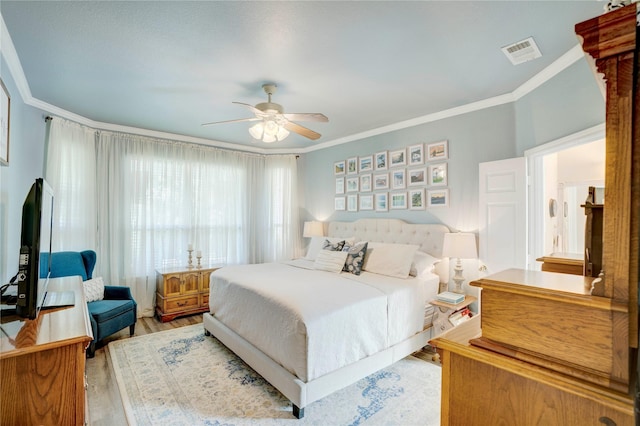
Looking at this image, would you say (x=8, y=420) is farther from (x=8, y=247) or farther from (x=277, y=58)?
(x=277, y=58)

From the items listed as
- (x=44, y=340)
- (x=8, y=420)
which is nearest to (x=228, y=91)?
(x=44, y=340)

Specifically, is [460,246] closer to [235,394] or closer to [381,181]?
[381,181]

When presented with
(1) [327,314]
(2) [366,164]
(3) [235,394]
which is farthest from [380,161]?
(3) [235,394]

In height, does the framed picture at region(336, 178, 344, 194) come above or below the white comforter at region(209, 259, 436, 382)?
above

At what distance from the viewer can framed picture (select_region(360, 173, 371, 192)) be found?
14.8ft

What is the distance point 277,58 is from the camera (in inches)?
91.7

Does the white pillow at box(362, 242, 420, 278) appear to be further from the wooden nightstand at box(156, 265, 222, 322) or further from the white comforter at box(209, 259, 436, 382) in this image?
Result: the wooden nightstand at box(156, 265, 222, 322)

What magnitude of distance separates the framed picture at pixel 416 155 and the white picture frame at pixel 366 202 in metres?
0.82

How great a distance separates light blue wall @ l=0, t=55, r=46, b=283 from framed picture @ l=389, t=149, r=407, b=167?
3924mm

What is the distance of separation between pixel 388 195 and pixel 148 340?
3505 mm

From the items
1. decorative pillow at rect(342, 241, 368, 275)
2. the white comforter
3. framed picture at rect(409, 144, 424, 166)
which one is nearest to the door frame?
the white comforter

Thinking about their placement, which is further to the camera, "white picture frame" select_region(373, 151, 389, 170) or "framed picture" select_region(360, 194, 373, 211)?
"framed picture" select_region(360, 194, 373, 211)

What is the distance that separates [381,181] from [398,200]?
15.7 inches

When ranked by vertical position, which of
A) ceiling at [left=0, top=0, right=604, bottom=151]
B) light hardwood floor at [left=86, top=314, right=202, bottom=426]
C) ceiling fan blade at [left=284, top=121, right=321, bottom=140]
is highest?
ceiling at [left=0, top=0, right=604, bottom=151]
